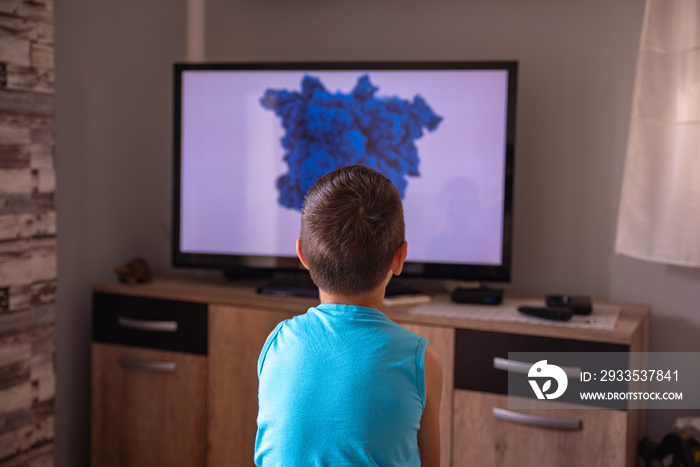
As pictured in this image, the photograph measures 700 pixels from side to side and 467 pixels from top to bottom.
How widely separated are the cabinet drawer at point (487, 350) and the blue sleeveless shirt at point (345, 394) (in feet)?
2.89

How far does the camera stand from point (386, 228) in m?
1.14

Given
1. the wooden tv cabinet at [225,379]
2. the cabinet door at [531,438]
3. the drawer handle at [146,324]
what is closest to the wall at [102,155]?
the wooden tv cabinet at [225,379]

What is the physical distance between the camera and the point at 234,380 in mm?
2273

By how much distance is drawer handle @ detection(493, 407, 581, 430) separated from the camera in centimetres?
186

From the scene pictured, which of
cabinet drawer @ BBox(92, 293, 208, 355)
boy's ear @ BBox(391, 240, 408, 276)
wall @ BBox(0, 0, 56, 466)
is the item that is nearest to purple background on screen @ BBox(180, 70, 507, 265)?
cabinet drawer @ BBox(92, 293, 208, 355)

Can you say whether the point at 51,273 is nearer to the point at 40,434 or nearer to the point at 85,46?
the point at 40,434

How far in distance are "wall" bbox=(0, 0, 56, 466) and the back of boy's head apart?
4.57ft

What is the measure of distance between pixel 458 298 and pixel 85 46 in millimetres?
1711

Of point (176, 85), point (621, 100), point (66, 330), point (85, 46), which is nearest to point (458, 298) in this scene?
point (621, 100)

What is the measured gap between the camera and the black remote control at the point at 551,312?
6.37 feet

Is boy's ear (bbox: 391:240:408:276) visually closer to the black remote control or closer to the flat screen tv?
the black remote control

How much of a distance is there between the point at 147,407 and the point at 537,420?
1.38 metres

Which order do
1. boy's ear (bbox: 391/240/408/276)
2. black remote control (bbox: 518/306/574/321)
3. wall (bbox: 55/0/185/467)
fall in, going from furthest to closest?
1. wall (bbox: 55/0/185/467)
2. black remote control (bbox: 518/306/574/321)
3. boy's ear (bbox: 391/240/408/276)

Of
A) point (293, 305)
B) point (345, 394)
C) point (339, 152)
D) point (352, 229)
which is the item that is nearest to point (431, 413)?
point (345, 394)
